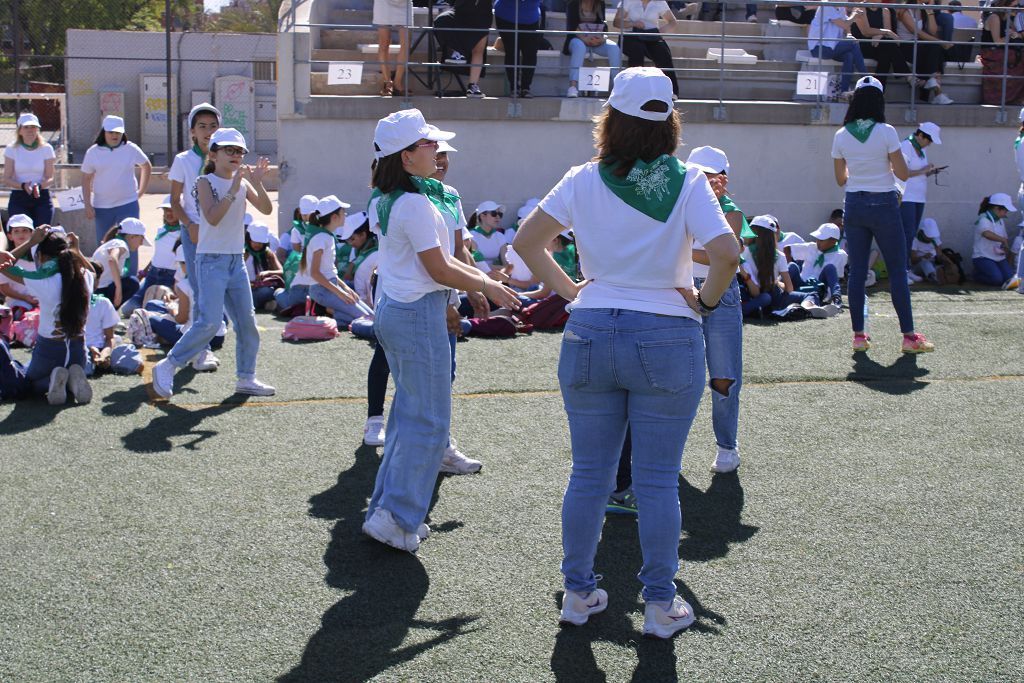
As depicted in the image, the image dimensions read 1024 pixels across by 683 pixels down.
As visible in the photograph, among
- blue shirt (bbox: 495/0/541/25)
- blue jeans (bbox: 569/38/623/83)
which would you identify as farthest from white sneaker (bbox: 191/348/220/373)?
blue jeans (bbox: 569/38/623/83)

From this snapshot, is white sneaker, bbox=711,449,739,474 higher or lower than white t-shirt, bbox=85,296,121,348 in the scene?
lower

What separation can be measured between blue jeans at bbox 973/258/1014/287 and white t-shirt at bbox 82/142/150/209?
9000 millimetres

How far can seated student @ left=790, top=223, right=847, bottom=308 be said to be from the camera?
11.0 m

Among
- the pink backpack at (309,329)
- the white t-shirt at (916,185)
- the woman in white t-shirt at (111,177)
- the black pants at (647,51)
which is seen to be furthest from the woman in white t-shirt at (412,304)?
the black pants at (647,51)

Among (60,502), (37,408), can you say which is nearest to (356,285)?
(37,408)

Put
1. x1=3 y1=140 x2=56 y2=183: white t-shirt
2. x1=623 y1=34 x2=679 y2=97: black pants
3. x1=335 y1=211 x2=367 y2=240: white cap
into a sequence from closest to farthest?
x1=335 y1=211 x2=367 y2=240: white cap, x1=3 y1=140 x2=56 y2=183: white t-shirt, x1=623 y1=34 x2=679 y2=97: black pants

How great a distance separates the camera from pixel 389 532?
15.4ft

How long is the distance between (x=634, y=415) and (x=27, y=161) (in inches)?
387

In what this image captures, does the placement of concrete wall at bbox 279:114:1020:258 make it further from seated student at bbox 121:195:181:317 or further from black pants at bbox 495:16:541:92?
seated student at bbox 121:195:181:317

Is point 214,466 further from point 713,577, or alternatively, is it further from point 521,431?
point 713,577

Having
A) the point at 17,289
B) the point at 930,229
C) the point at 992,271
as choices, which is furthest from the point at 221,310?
the point at 992,271

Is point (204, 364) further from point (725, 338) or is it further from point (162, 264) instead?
point (725, 338)

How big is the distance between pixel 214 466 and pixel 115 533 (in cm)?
103

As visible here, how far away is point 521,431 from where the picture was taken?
21.9 ft
